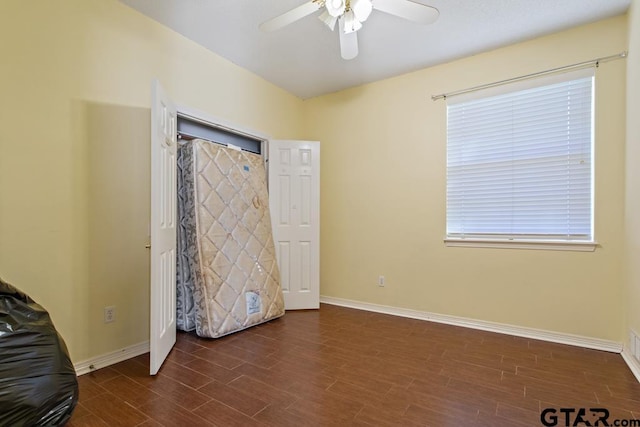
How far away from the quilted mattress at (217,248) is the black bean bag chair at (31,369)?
4.28 ft

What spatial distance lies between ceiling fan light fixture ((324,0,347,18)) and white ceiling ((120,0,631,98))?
696 mm

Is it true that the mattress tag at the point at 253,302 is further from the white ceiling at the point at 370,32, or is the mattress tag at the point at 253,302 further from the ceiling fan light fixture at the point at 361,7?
the ceiling fan light fixture at the point at 361,7

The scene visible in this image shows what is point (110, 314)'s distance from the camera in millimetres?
2449

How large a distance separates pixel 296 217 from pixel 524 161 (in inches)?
98.5

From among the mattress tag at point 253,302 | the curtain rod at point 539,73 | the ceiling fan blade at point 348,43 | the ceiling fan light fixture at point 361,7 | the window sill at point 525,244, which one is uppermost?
the curtain rod at point 539,73

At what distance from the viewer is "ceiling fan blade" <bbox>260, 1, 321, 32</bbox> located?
6.67 feet

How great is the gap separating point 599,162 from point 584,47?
102 centimetres

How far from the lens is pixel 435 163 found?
353 centimetres

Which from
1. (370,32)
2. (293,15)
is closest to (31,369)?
(293,15)

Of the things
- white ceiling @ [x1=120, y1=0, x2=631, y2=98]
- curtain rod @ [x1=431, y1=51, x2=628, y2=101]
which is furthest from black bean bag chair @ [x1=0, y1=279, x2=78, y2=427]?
curtain rod @ [x1=431, y1=51, x2=628, y2=101]

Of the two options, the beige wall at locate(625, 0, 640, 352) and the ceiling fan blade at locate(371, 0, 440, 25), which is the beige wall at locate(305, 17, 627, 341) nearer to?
the beige wall at locate(625, 0, 640, 352)

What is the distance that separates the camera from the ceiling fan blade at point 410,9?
6.24 feet

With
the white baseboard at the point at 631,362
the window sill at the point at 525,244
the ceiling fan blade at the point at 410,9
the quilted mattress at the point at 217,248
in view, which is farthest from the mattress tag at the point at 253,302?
the white baseboard at the point at 631,362

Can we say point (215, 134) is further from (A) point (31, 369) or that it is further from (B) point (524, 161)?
(B) point (524, 161)
